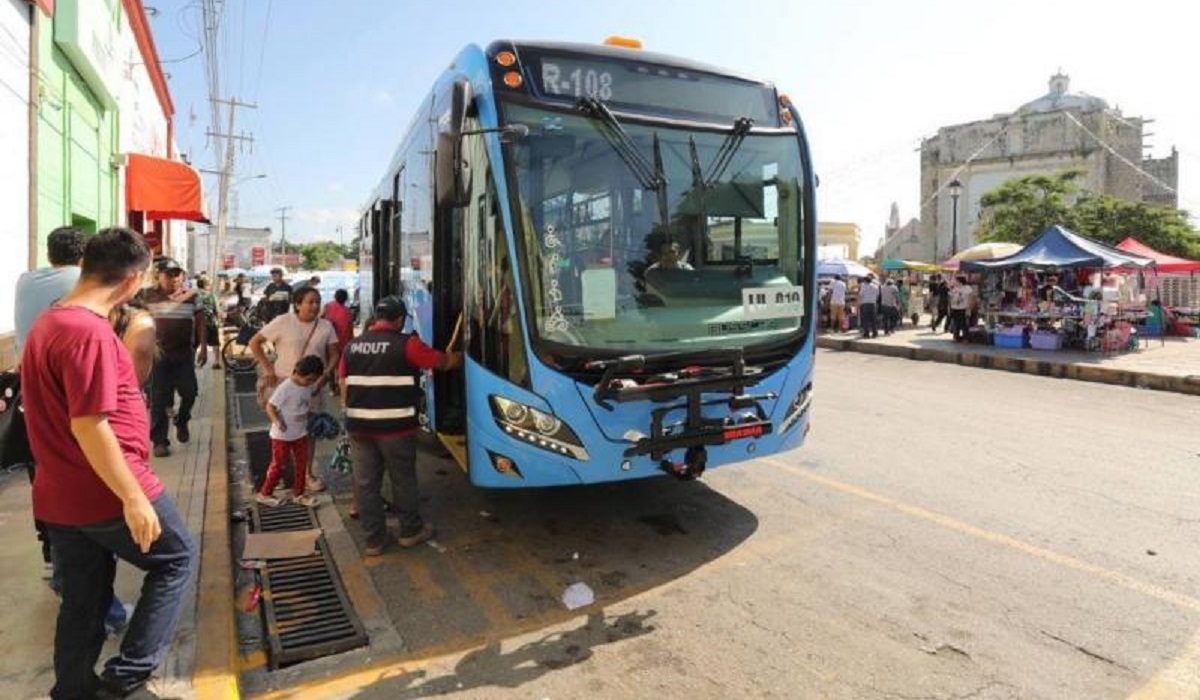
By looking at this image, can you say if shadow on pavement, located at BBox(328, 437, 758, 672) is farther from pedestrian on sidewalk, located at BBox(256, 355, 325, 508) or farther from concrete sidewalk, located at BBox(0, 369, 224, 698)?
concrete sidewalk, located at BBox(0, 369, 224, 698)

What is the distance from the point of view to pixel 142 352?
3592 millimetres

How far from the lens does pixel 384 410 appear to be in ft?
16.3

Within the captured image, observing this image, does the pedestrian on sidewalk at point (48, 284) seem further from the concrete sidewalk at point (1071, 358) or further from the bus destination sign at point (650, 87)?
the concrete sidewalk at point (1071, 358)

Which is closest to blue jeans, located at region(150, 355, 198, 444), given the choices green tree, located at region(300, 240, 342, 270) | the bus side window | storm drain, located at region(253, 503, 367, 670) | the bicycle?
storm drain, located at region(253, 503, 367, 670)

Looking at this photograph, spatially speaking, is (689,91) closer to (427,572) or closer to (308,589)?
(427,572)

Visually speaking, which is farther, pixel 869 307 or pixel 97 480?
pixel 869 307

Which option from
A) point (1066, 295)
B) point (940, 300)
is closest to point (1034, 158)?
point (940, 300)

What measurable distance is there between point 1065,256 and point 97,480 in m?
18.5

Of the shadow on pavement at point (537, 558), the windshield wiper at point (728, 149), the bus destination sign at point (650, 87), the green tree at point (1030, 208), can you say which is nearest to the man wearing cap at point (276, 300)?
the shadow on pavement at point (537, 558)

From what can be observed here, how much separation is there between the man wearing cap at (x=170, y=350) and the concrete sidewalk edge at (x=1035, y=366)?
1444 centimetres

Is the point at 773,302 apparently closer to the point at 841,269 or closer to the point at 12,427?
the point at 12,427

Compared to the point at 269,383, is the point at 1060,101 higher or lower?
higher

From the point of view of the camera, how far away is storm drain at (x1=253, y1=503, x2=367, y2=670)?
3.85 m

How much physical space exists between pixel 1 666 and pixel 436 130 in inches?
169
